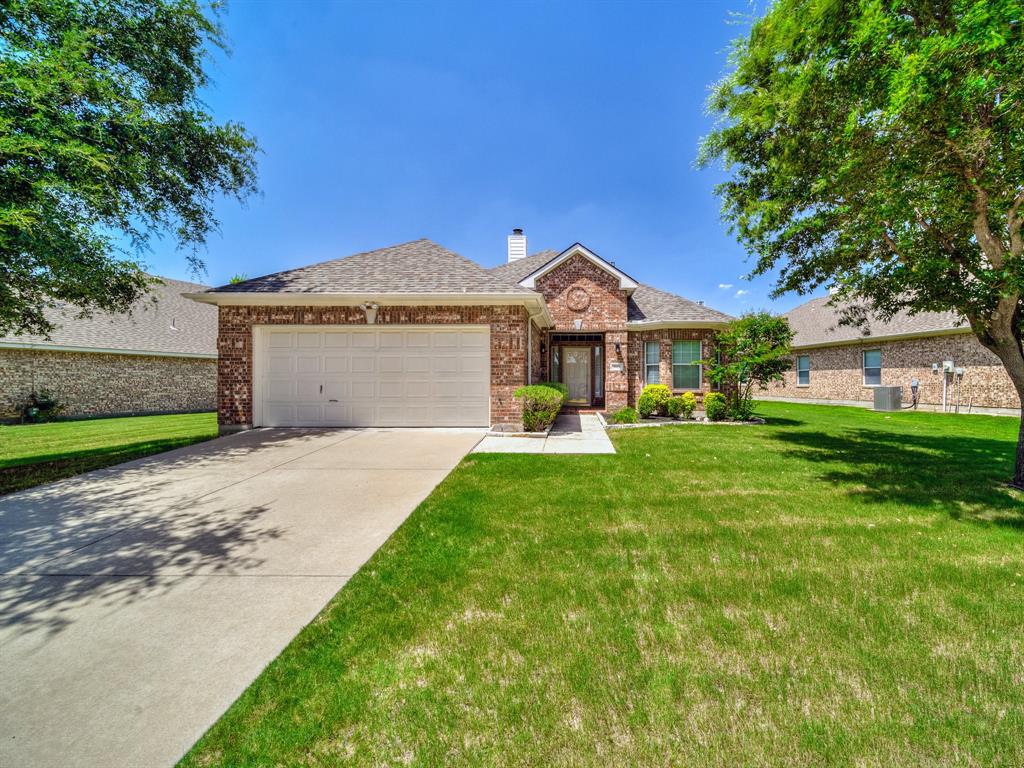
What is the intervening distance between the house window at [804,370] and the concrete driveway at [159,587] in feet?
81.0

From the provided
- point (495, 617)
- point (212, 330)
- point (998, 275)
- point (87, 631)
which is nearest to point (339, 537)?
point (87, 631)

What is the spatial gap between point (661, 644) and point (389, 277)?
32.9 feet

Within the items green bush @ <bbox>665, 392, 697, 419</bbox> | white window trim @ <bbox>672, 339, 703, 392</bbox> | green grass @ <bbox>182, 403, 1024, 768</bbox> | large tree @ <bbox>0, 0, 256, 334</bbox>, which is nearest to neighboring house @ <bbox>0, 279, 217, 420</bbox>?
large tree @ <bbox>0, 0, 256, 334</bbox>

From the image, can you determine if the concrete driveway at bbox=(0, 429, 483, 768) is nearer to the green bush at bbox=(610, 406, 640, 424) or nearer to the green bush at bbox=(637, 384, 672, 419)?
the green bush at bbox=(610, 406, 640, 424)

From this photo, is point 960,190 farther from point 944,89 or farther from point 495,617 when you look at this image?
point 495,617

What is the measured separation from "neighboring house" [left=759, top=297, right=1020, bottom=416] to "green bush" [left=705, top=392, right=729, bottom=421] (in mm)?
3965

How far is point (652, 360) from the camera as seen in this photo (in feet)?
49.5

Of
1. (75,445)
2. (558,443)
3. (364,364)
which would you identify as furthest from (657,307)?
(75,445)

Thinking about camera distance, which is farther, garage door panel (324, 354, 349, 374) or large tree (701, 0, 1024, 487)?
garage door panel (324, 354, 349, 374)

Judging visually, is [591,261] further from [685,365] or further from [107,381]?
[107,381]

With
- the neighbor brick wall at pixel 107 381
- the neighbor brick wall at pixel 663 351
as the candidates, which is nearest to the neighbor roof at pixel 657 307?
the neighbor brick wall at pixel 663 351

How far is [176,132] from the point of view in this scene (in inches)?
345

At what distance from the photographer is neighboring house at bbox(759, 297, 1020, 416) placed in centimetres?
1564

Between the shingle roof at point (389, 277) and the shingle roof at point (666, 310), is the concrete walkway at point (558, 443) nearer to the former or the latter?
the shingle roof at point (389, 277)
